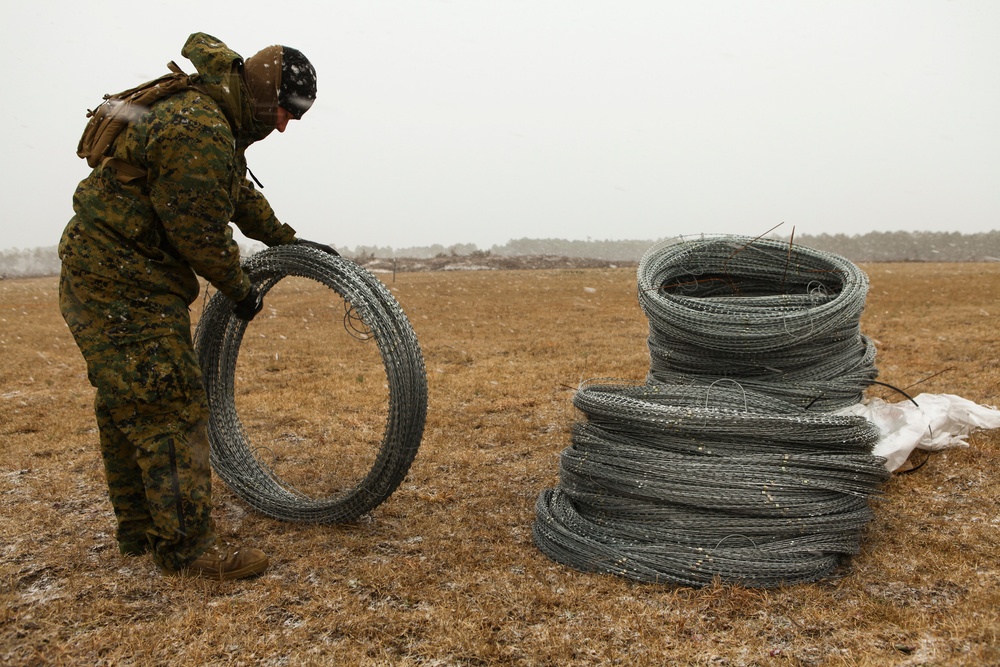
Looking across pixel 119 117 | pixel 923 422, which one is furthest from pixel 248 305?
pixel 923 422

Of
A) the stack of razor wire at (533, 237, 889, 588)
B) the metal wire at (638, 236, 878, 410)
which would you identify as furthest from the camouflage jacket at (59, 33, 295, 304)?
the metal wire at (638, 236, 878, 410)

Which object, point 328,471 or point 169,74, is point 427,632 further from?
point 169,74

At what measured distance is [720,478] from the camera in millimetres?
3674

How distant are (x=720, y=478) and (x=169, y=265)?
299 centimetres

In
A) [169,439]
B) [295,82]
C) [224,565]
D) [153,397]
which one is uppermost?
[295,82]

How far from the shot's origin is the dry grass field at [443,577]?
2916 millimetres

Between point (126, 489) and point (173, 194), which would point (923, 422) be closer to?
point (173, 194)

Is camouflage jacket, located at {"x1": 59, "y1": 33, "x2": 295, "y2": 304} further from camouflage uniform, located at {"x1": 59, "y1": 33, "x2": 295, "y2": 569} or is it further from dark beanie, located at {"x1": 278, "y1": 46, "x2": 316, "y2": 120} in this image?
dark beanie, located at {"x1": 278, "y1": 46, "x2": 316, "y2": 120}

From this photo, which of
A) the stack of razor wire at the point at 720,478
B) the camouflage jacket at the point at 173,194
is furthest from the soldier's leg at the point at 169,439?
the stack of razor wire at the point at 720,478

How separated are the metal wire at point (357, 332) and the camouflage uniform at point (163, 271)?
1.98 ft

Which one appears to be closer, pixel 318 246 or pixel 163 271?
pixel 163 271

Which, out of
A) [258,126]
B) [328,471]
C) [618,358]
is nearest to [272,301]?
[618,358]

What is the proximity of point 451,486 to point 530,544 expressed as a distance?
1.05 m

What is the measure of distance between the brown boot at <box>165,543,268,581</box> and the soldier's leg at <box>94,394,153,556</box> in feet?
1.05
